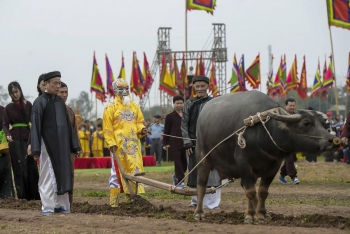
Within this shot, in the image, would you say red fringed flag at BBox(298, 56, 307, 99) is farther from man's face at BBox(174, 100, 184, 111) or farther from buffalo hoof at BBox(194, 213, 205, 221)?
buffalo hoof at BBox(194, 213, 205, 221)

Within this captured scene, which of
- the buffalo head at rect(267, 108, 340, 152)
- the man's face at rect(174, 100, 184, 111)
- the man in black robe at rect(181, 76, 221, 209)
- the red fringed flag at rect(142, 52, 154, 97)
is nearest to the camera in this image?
the buffalo head at rect(267, 108, 340, 152)

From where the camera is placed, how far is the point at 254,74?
31719mm

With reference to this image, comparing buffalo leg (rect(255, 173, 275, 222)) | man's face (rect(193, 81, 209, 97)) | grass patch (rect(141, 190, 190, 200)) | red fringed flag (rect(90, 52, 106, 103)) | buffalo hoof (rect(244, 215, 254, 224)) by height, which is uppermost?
red fringed flag (rect(90, 52, 106, 103))

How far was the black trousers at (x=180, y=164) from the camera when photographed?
44.4ft

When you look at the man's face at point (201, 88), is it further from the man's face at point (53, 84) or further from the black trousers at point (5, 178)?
the black trousers at point (5, 178)

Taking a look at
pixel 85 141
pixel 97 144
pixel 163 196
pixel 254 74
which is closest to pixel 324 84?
pixel 254 74

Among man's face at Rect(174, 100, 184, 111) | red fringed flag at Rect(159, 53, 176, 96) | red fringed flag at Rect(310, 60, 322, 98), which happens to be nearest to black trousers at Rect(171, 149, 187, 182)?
man's face at Rect(174, 100, 184, 111)

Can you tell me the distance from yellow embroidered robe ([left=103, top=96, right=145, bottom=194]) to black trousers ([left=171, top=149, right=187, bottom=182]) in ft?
7.45

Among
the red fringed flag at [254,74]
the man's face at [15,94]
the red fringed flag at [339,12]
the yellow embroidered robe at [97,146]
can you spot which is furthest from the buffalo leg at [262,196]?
the red fringed flag at [254,74]

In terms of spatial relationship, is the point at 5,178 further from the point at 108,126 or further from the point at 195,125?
the point at 195,125

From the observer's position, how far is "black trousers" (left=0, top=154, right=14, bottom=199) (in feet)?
44.3

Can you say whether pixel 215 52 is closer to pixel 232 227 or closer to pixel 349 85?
pixel 349 85

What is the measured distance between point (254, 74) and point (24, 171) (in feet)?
64.8

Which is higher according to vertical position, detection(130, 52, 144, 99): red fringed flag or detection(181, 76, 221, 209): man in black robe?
detection(130, 52, 144, 99): red fringed flag
